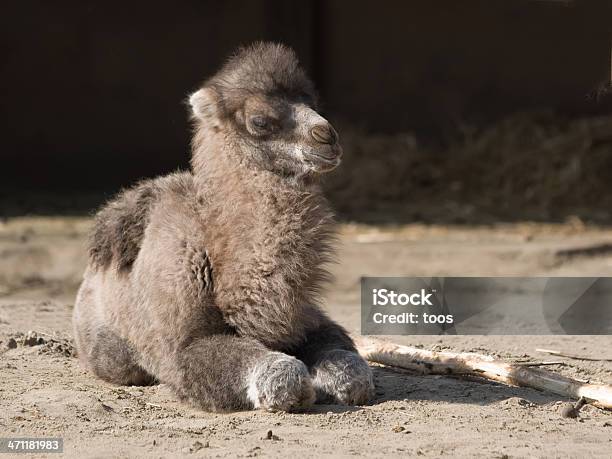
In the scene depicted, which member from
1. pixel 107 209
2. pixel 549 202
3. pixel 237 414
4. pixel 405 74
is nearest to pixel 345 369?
pixel 237 414

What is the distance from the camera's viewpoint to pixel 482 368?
6.29 metres

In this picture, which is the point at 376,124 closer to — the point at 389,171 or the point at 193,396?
the point at 389,171

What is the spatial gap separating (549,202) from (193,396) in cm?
823

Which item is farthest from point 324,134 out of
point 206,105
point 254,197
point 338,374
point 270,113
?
point 338,374

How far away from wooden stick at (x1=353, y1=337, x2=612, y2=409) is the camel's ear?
5.47ft

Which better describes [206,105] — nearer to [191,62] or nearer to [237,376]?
[237,376]

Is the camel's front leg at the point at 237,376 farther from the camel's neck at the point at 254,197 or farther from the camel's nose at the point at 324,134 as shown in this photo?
the camel's nose at the point at 324,134

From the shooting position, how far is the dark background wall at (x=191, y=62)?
14000mm

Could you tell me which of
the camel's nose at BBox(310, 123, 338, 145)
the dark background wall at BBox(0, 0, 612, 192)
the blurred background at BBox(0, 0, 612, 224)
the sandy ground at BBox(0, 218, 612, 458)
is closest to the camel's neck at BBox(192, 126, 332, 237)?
the camel's nose at BBox(310, 123, 338, 145)

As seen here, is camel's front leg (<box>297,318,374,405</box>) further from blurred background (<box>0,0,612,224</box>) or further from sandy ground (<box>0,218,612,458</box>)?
blurred background (<box>0,0,612,224</box>)

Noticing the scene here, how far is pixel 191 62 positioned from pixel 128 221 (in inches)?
321

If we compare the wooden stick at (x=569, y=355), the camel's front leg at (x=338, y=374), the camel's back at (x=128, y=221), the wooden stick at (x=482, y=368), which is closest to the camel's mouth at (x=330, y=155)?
the camel's back at (x=128, y=221)

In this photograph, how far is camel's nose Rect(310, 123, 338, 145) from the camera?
5.80 m

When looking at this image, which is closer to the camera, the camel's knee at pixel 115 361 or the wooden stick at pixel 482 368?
the wooden stick at pixel 482 368
